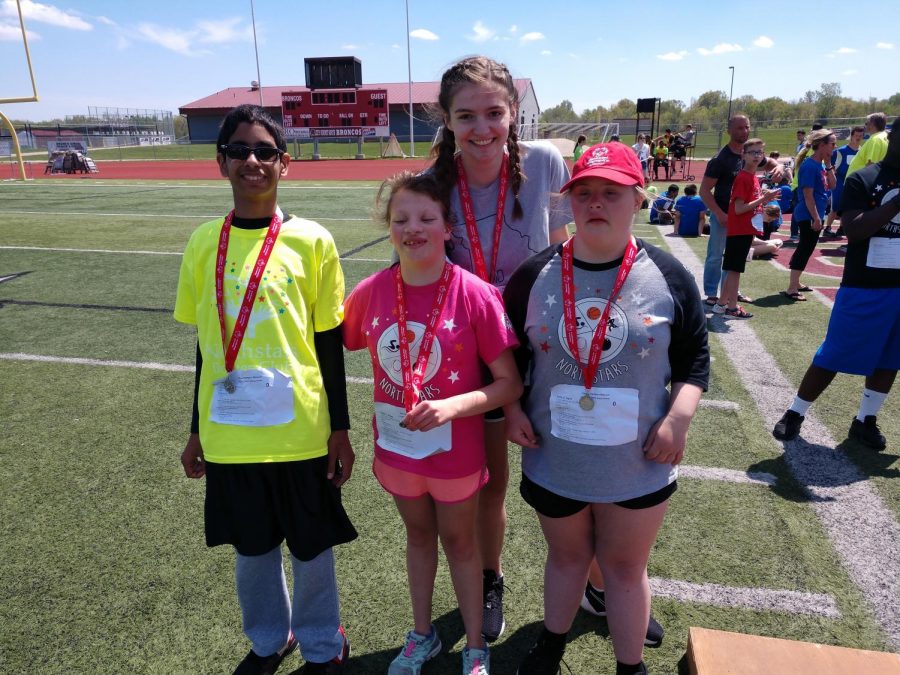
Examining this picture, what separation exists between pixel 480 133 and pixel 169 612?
7.32 feet

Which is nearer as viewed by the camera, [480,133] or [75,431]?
[480,133]

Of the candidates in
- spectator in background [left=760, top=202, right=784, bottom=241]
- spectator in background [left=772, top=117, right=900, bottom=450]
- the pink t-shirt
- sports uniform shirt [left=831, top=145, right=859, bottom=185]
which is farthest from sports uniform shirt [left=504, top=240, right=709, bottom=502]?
sports uniform shirt [left=831, top=145, right=859, bottom=185]

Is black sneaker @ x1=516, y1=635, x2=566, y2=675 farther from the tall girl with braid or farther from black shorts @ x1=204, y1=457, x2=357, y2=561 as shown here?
black shorts @ x1=204, y1=457, x2=357, y2=561

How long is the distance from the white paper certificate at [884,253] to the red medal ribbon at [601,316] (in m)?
2.50

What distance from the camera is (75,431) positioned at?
156 inches

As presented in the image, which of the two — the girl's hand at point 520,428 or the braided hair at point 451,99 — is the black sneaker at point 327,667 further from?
the braided hair at point 451,99

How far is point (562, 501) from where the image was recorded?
190 centimetres

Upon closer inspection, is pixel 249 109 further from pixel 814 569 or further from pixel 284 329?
pixel 814 569

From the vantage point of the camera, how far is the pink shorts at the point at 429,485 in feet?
6.37

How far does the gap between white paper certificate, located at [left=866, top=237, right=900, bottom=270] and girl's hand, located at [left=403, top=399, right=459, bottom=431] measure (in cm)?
302

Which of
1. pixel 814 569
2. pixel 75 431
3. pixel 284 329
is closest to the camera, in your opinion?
pixel 284 329

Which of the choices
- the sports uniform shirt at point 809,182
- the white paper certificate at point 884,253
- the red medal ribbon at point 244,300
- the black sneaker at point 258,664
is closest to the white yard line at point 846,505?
the white paper certificate at point 884,253

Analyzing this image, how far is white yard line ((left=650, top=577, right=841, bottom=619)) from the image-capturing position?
2461 mm

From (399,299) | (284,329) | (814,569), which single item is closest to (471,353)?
(399,299)
